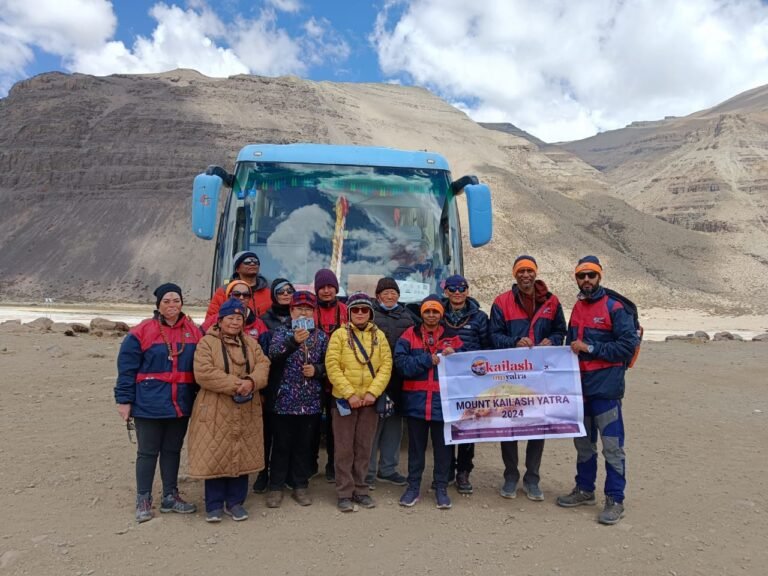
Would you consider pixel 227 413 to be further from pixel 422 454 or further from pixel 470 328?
pixel 470 328

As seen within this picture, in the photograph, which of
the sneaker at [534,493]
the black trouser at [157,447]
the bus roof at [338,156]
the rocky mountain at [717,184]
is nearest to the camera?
the black trouser at [157,447]

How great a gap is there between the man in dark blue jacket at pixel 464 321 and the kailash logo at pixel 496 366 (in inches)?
5.1

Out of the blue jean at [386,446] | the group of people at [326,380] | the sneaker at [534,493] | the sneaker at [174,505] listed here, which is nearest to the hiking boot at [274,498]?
the group of people at [326,380]

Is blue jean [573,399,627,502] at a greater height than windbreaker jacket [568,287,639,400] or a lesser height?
lesser

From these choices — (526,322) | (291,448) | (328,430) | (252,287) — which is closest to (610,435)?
(526,322)

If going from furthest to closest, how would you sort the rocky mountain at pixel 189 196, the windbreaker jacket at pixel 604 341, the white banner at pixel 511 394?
1. the rocky mountain at pixel 189 196
2. the white banner at pixel 511 394
3. the windbreaker jacket at pixel 604 341

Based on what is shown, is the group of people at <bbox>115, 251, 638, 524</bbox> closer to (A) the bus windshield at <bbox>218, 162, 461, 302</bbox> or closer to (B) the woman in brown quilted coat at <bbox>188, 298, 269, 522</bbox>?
(B) the woman in brown quilted coat at <bbox>188, 298, 269, 522</bbox>

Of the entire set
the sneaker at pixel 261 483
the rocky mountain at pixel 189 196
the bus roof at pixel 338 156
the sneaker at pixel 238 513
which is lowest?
Answer: the sneaker at pixel 238 513

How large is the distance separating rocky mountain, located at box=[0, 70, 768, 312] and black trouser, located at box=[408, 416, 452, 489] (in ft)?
135

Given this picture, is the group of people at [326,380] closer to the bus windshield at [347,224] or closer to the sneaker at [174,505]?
the sneaker at [174,505]

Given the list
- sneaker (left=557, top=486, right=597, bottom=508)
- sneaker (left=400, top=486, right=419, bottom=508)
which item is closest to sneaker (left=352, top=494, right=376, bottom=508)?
sneaker (left=400, top=486, right=419, bottom=508)

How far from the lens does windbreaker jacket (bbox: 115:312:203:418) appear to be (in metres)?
4.68

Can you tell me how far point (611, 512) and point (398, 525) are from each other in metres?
1.72

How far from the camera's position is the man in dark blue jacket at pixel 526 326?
209 inches
